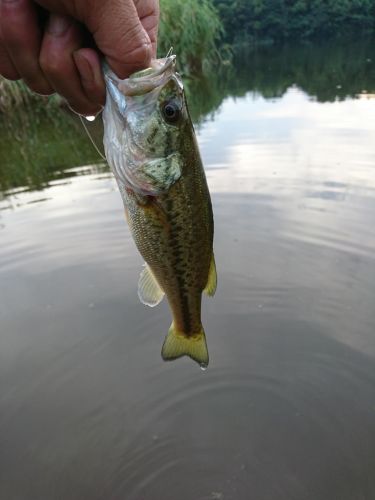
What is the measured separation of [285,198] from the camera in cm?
679

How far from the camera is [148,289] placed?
7.77 ft

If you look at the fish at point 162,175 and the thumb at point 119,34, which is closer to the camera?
the thumb at point 119,34

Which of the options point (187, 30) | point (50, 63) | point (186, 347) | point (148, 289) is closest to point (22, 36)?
point (50, 63)

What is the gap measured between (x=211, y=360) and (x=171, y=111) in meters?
2.58

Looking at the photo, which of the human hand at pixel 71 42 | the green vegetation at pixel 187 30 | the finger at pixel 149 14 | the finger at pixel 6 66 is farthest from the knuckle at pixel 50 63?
the green vegetation at pixel 187 30

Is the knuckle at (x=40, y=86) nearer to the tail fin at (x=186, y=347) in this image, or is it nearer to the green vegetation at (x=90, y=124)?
the green vegetation at (x=90, y=124)

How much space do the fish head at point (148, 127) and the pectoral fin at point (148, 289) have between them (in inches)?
22.3

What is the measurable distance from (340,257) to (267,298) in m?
1.11

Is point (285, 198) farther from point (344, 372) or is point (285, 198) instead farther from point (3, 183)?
point (3, 183)

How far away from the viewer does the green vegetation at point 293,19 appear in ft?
194

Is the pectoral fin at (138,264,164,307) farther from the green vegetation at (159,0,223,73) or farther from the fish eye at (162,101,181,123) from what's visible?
the green vegetation at (159,0,223,73)

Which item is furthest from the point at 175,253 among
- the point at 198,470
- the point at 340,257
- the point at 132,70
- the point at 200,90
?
the point at 200,90

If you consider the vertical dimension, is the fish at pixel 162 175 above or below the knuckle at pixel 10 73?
below

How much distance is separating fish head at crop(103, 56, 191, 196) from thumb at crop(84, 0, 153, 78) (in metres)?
0.09
